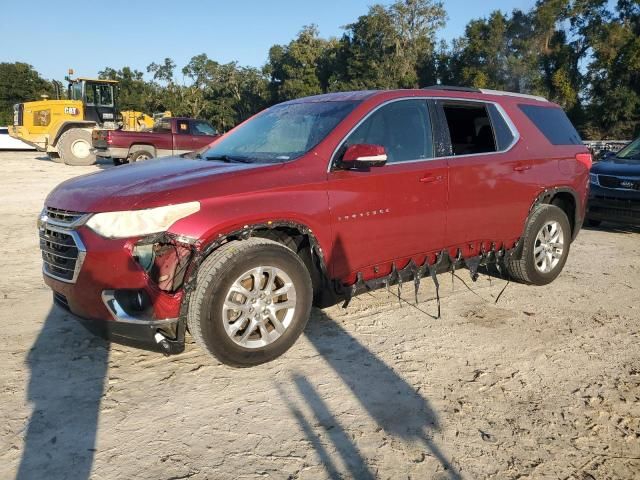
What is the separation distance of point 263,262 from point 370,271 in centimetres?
100

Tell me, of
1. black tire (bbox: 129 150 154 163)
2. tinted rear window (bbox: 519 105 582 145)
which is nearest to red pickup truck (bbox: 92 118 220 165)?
black tire (bbox: 129 150 154 163)

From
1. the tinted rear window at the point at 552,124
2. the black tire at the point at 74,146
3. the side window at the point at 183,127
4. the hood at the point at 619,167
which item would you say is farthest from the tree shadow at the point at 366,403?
the black tire at the point at 74,146

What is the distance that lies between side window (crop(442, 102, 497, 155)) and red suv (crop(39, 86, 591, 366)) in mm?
15

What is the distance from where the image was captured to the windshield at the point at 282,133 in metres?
4.01

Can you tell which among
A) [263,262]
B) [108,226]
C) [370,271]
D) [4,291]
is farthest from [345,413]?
[4,291]

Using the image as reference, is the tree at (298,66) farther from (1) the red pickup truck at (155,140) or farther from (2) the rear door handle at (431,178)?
(2) the rear door handle at (431,178)

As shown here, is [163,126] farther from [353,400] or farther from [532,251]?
[353,400]

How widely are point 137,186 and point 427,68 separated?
48036mm

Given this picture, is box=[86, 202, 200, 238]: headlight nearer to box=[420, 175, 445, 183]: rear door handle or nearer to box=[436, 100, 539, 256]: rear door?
box=[420, 175, 445, 183]: rear door handle

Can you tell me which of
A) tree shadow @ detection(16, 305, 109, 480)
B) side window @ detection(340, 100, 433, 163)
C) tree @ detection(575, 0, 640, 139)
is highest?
tree @ detection(575, 0, 640, 139)

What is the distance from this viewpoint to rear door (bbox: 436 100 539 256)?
4551 mm

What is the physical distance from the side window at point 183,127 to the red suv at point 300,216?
13.8 meters

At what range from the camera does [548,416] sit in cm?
300

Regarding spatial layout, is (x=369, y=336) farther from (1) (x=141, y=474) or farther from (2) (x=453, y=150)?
(1) (x=141, y=474)
